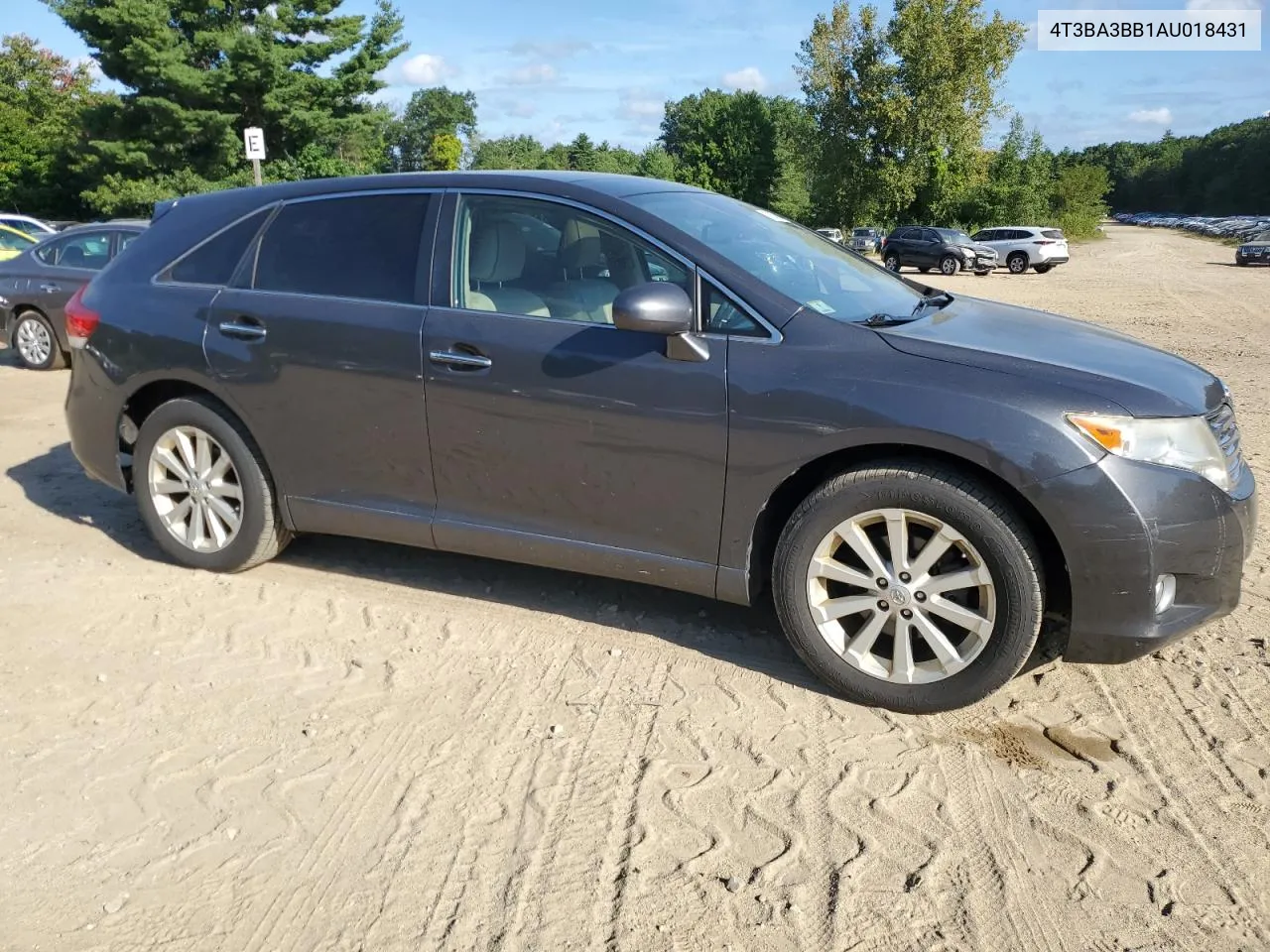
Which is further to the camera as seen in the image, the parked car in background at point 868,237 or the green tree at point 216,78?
the parked car in background at point 868,237

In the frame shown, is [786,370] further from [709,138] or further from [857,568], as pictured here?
[709,138]

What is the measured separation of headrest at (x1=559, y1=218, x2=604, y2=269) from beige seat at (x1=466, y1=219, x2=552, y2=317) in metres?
0.18

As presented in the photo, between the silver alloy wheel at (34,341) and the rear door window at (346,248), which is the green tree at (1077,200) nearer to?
the silver alloy wheel at (34,341)

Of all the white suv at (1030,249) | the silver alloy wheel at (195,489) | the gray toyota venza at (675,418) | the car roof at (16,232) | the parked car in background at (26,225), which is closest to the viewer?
the gray toyota venza at (675,418)

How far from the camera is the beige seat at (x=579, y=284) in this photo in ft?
12.4

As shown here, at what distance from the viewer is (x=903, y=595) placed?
3342 millimetres

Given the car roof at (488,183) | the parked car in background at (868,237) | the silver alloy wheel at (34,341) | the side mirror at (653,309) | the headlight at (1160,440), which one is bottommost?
the parked car in background at (868,237)

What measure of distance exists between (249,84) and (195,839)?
111 ft

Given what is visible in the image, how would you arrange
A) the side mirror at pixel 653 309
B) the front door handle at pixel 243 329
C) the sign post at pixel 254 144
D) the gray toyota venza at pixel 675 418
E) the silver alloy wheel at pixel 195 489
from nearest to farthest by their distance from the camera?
the gray toyota venza at pixel 675 418, the side mirror at pixel 653 309, the front door handle at pixel 243 329, the silver alloy wheel at pixel 195 489, the sign post at pixel 254 144

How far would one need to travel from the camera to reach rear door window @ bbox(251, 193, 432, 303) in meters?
4.14

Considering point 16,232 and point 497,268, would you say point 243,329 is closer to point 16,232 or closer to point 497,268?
point 497,268

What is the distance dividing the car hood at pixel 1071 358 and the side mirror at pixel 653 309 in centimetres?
69

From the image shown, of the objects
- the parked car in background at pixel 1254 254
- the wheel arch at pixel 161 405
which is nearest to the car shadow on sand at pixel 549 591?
the wheel arch at pixel 161 405

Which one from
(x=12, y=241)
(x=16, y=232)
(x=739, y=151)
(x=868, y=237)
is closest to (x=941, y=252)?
(x=868, y=237)
